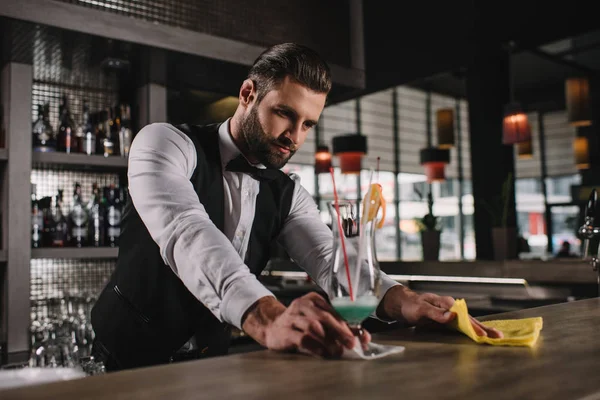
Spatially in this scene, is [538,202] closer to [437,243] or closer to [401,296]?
[437,243]

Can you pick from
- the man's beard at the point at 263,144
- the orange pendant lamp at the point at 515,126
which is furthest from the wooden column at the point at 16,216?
the orange pendant lamp at the point at 515,126

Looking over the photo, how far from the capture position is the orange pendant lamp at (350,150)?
6.39 meters

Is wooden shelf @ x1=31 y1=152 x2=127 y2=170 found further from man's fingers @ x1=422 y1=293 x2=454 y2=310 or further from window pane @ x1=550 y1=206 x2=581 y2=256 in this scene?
window pane @ x1=550 y1=206 x2=581 y2=256

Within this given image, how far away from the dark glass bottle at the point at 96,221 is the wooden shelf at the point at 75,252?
11cm

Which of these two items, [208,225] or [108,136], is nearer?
[208,225]

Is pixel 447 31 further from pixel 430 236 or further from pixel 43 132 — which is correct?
pixel 43 132

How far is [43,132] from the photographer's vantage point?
103 inches

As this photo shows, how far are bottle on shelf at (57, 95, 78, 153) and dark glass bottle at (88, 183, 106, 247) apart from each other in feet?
0.68

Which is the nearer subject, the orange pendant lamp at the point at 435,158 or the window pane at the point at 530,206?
the orange pendant lamp at the point at 435,158

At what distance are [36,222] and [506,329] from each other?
2110mm

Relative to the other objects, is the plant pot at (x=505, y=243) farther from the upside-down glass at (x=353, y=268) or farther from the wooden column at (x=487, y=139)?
the upside-down glass at (x=353, y=268)

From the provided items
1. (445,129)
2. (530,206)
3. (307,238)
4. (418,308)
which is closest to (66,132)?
(307,238)

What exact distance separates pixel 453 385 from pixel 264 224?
37.0 inches

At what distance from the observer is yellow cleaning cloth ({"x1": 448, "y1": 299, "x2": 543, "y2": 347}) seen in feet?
3.32
